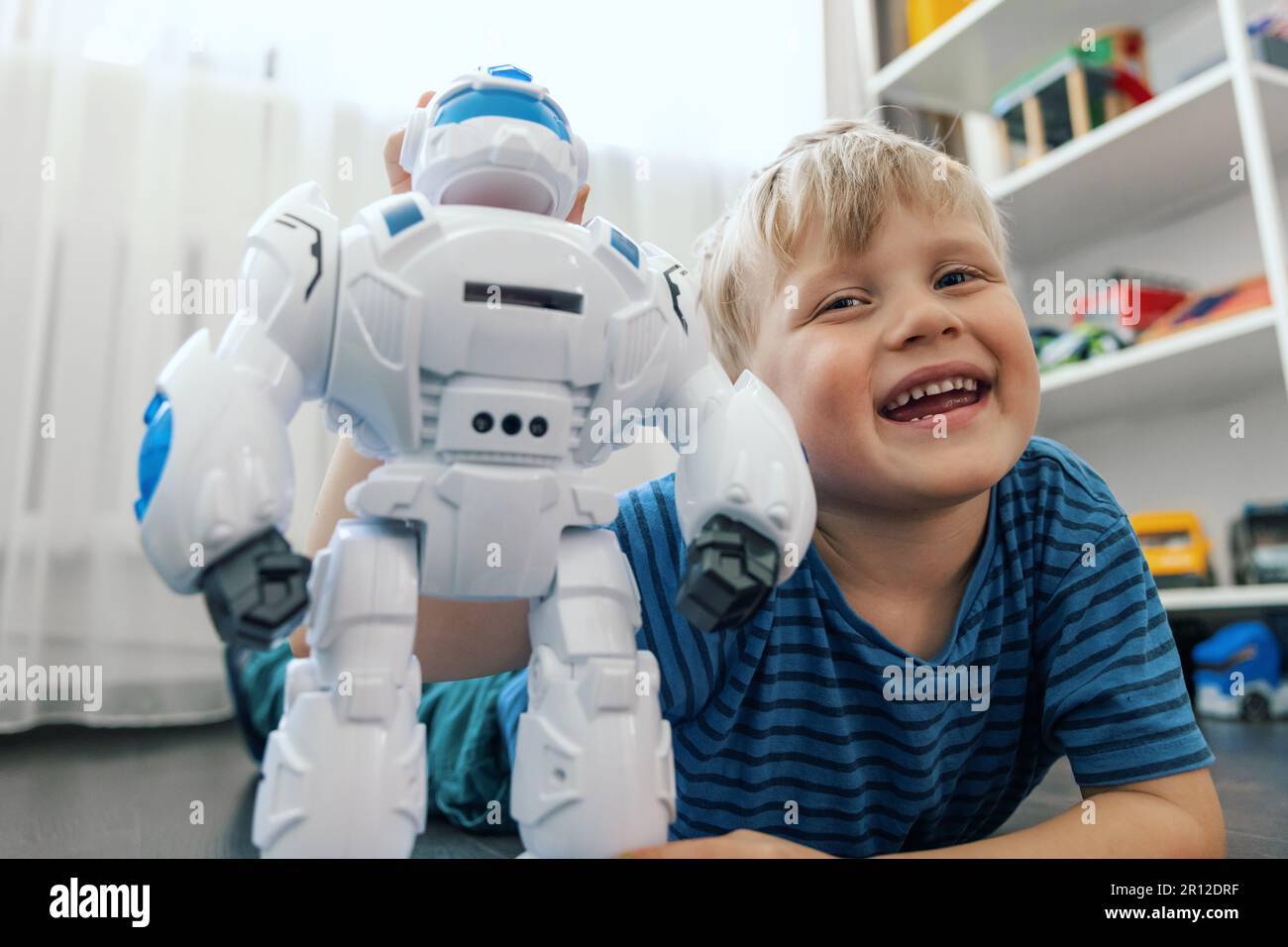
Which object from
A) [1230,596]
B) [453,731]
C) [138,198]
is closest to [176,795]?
[453,731]

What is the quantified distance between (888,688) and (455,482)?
363mm

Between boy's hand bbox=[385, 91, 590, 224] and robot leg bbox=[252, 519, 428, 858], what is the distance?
23 cm

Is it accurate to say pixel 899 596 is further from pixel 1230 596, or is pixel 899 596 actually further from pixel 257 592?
pixel 1230 596

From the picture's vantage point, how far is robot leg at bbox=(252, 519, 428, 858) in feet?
1.13

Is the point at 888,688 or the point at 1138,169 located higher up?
the point at 1138,169

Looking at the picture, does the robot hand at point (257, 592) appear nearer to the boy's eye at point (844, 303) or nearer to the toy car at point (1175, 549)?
the boy's eye at point (844, 303)

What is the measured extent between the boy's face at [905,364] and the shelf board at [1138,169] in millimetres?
802

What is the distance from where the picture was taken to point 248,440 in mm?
357

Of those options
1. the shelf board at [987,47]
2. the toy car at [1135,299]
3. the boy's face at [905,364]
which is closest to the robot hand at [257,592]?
the boy's face at [905,364]

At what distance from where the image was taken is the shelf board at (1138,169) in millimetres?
1410

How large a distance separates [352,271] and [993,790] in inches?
23.0

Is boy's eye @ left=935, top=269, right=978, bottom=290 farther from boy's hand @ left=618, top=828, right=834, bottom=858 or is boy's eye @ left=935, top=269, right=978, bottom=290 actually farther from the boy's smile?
boy's hand @ left=618, top=828, right=834, bottom=858

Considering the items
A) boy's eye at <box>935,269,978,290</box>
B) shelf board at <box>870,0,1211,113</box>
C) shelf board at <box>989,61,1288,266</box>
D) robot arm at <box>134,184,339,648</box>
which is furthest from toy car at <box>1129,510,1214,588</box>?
robot arm at <box>134,184,339,648</box>
